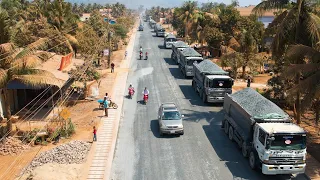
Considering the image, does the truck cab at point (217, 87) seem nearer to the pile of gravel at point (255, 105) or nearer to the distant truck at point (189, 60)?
the pile of gravel at point (255, 105)

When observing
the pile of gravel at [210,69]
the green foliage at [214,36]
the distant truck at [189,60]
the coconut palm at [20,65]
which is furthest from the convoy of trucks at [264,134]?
the green foliage at [214,36]

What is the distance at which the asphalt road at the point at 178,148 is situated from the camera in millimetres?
18625

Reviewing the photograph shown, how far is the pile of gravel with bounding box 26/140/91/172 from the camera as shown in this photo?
64.6ft

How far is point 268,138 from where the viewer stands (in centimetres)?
1714

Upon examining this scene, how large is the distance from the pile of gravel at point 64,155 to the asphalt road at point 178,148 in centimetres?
218

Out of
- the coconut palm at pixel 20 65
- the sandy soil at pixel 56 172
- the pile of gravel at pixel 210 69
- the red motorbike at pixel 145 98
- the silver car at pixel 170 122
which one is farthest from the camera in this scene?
the pile of gravel at pixel 210 69

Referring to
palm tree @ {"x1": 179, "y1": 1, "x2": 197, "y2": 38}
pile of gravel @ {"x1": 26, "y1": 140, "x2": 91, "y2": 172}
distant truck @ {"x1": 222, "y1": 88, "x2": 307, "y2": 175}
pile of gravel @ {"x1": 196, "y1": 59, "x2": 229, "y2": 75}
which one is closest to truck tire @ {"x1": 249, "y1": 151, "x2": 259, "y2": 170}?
distant truck @ {"x1": 222, "y1": 88, "x2": 307, "y2": 175}

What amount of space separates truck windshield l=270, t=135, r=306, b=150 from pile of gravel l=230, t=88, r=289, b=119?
2.19 meters

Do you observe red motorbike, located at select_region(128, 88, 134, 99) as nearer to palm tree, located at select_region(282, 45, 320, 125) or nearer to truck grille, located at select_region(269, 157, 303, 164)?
palm tree, located at select_region(282, 45, 320, 125)

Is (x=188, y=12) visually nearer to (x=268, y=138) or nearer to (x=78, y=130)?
(x=78, y=130)

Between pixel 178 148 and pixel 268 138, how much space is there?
6632 millimetres

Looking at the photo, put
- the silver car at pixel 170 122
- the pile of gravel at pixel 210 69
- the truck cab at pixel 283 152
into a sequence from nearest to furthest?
the truck cab at pixel 283 152 → the silver car at pixel 170 122 → the pile of gravel at pixel 210 69

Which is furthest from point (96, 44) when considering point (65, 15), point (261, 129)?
point (261, 129)

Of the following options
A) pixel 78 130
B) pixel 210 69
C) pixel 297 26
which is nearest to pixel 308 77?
pixel 297 26
